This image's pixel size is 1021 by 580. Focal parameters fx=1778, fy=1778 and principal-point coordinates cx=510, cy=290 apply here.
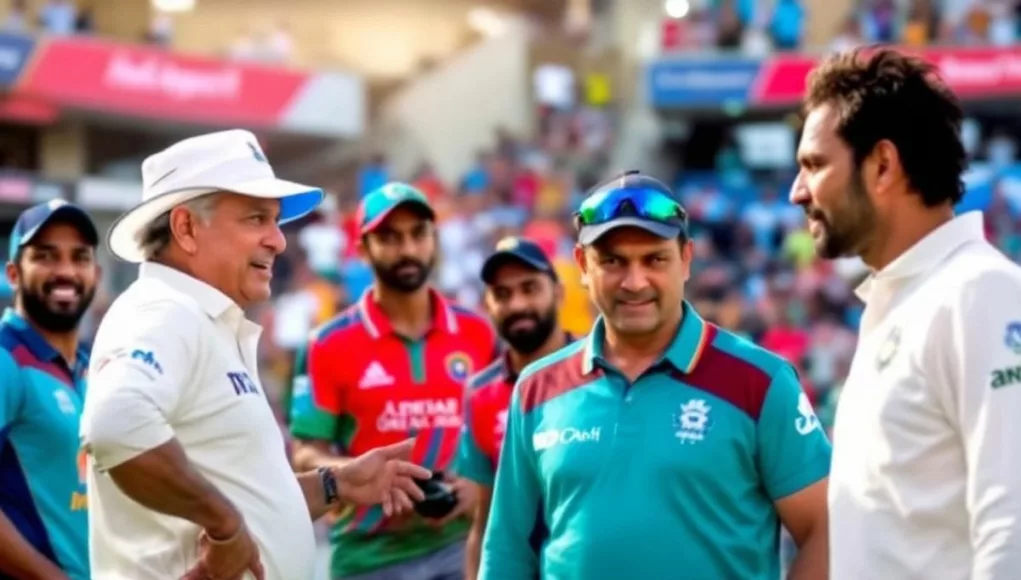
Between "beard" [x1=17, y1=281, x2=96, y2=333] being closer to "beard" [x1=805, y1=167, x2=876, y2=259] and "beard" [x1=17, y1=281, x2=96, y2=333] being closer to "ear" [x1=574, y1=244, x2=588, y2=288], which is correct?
"ear" [x1=574, y1=244, x2=588, y2=288]

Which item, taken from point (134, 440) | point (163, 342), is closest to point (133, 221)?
point (163, 342)

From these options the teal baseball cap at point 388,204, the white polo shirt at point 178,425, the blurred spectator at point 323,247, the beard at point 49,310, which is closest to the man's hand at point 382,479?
the white polo shirt at point 178,425

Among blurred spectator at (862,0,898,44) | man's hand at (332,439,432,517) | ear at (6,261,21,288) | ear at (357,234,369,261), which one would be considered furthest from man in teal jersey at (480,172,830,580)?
blurred spectator at (862,0,898,44)

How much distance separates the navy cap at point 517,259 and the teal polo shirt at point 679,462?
2.04m

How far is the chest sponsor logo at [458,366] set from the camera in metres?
6.92

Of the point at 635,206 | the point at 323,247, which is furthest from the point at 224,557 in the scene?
the point at 323,247

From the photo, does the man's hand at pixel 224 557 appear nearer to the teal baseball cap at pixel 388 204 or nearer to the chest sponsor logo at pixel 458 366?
the chest sponsor logo at pixel 458 366

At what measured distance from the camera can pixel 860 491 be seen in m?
3.72

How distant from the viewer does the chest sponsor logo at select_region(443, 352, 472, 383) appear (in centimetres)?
692

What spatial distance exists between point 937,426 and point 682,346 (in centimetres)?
105

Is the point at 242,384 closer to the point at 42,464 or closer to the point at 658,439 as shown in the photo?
the point at 658,439

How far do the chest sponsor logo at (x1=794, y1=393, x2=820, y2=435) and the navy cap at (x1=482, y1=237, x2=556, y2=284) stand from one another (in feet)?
7.40

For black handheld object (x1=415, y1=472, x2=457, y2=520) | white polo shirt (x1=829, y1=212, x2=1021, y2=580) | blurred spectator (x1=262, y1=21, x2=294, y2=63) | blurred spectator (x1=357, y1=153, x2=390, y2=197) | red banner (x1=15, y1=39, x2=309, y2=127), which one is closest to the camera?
white polo shirt (x1=829, y1=212, x2=1021, y2=580)

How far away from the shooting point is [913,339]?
3.66 m
